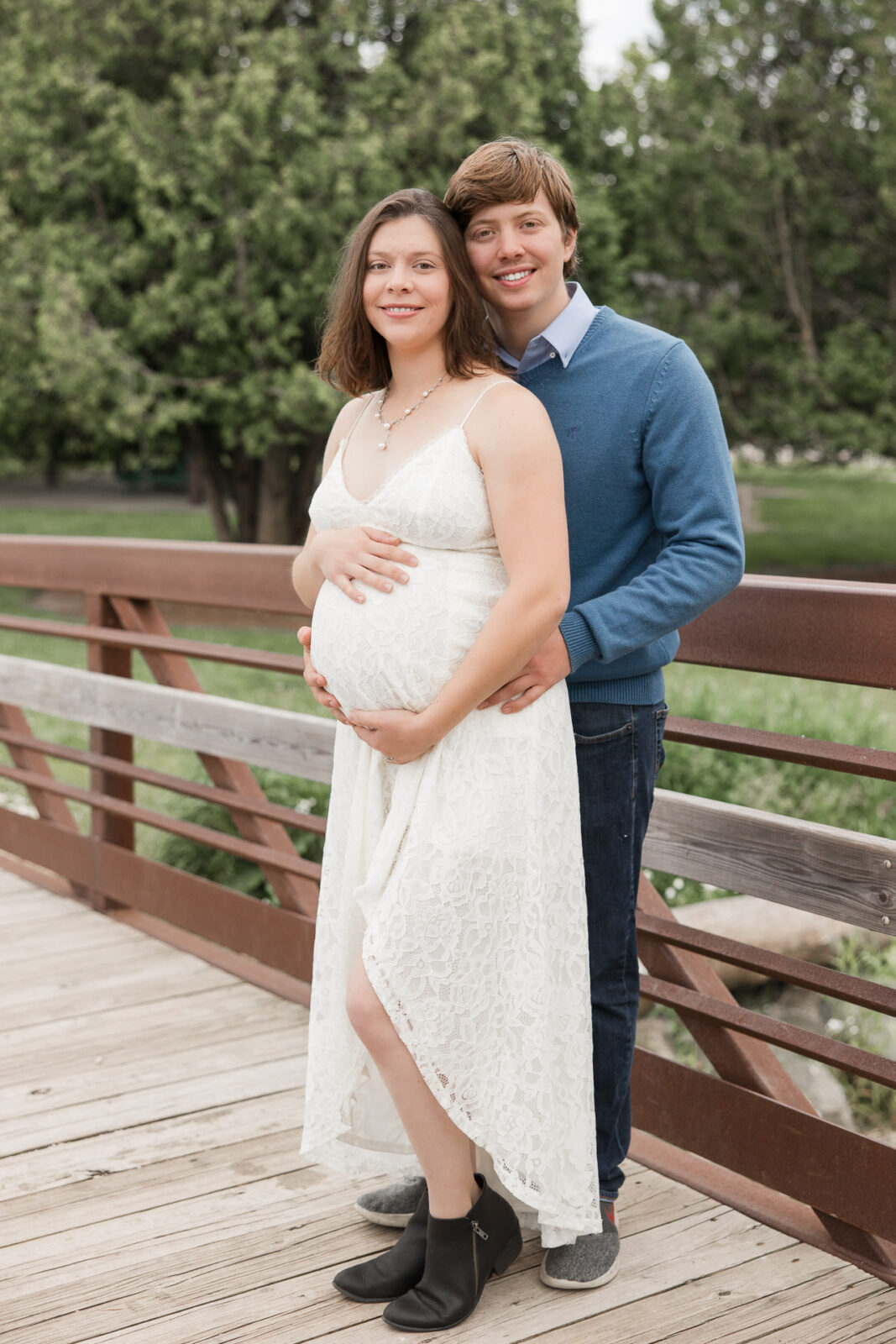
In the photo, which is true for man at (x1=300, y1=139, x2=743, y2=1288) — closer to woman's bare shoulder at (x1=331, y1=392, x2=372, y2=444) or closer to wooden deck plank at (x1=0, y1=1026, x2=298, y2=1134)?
woman's bare shoulder at (x1=331, y1=392, x2=372, y2=444)

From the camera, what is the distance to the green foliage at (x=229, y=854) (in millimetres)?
5352

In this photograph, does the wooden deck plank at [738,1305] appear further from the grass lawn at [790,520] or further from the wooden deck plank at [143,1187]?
the grass lawn at [790,520]

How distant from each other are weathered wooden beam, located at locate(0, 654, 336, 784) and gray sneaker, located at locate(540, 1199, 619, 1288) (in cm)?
143

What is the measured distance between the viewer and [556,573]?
2.05 m

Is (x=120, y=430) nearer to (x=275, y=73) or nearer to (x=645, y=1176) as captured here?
(x=275, y=73)

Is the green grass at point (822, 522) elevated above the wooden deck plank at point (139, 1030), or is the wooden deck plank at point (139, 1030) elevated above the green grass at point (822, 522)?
the wooden deck plank at point (139, 1030)

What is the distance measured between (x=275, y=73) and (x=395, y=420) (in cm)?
1343

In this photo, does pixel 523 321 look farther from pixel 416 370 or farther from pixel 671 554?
pixel 671 554

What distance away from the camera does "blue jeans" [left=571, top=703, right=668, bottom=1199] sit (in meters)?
2.25

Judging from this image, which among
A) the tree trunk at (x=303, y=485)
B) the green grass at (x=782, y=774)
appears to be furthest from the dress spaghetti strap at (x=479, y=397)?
the tree trunk at (x=303, y=485)

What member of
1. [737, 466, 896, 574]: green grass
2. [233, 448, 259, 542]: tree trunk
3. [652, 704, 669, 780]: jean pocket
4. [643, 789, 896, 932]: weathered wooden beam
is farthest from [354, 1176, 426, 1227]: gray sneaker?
[233, 448, 259, 542]: tree trunk

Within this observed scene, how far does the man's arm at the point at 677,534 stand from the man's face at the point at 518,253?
0.78 ft

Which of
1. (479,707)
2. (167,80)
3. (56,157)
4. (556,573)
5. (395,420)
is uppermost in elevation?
(167,80)

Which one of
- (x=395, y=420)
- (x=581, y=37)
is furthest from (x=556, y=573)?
(x=581, y=37)
